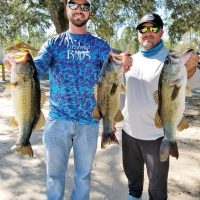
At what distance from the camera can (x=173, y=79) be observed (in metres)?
3.37

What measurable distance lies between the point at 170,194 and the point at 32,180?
84.9 inches

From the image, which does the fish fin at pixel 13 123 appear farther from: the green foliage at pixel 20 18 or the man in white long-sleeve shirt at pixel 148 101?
the green foliage at pixel 20 18

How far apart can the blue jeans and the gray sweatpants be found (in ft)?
1.57

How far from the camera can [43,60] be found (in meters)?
3.99

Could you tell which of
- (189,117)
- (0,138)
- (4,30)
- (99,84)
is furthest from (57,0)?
(99,84)

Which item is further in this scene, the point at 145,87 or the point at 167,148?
the point at 145,87

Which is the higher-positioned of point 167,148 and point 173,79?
point 173,79

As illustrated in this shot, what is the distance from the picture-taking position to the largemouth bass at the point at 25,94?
10.9 feet

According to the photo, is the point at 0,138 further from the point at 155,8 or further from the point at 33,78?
the point at 155,8

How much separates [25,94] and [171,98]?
129 centimetres

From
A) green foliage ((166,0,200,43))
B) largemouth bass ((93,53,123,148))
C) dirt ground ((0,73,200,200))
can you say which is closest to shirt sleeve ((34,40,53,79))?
largemouth bass ((93,53,123,148))

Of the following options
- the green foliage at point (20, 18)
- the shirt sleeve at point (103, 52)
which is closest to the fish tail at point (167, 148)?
the shirt sleeve at point (103, 52)

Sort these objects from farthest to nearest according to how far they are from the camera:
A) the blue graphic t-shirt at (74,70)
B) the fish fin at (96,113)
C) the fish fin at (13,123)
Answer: the blue graphic t-shirt at (74,70) < the fish fin at (96,113) < the fish fin at (13,123)

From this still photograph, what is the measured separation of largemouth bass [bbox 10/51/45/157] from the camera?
10.9 feet
